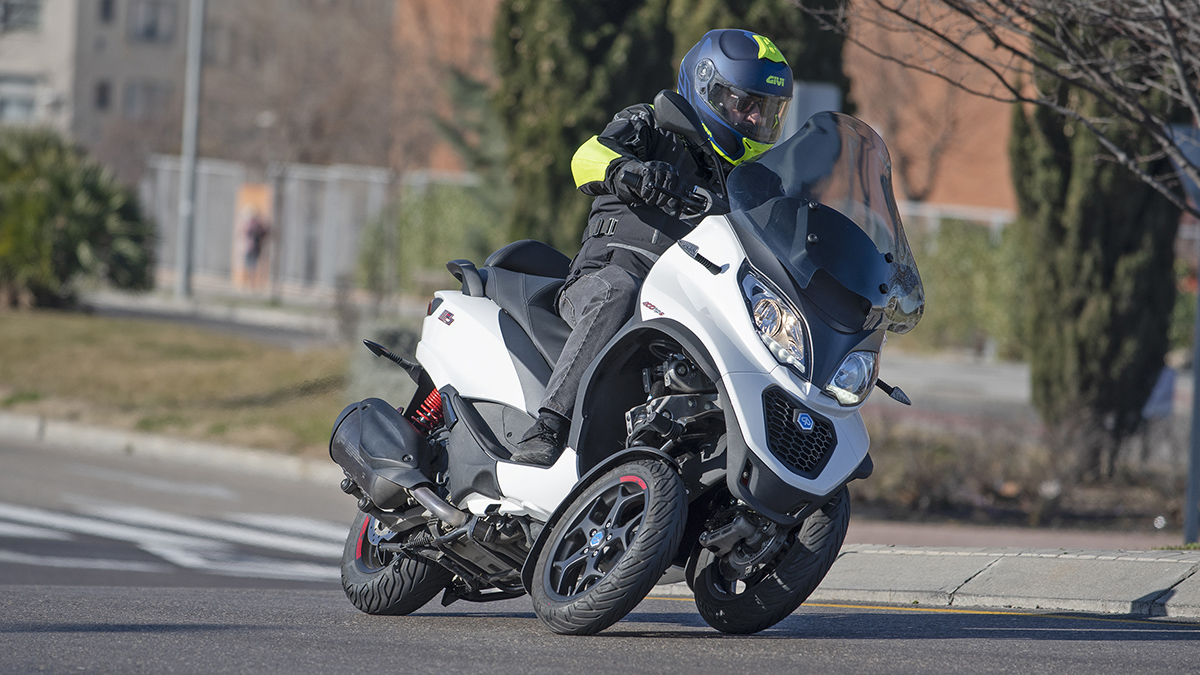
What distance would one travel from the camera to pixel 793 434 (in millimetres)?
4691

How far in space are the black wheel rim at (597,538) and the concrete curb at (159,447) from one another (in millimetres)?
7686

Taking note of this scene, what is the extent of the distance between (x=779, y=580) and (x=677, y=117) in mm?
1513

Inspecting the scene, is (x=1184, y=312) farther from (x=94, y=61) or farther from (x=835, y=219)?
(x=94, y=61)

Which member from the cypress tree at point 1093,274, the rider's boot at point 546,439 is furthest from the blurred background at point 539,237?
the rider's boot at point 546,439

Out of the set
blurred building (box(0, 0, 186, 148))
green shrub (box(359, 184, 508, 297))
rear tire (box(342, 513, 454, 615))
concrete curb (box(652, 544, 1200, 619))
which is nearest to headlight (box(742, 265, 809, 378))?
rear tire (box(342, 513, 454, 615))

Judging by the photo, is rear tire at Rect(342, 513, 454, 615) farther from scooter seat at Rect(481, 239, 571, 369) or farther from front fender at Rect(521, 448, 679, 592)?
scooter seat at Rect(481, 239, 571, 369)

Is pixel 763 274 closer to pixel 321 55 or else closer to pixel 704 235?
pixel 704 235

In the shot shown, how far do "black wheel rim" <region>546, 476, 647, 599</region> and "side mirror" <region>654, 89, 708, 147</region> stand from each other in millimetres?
1099

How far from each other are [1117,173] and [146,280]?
1290 cm

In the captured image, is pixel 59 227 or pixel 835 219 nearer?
pixel 835 219

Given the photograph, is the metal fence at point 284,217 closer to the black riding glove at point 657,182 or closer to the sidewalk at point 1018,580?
the sidewalk at point 1018,580

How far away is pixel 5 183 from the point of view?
19828 millimetres

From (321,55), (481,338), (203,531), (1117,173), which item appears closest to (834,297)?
(481,338)

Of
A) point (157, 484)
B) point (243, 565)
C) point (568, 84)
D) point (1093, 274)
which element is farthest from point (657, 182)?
point (568, 84)
